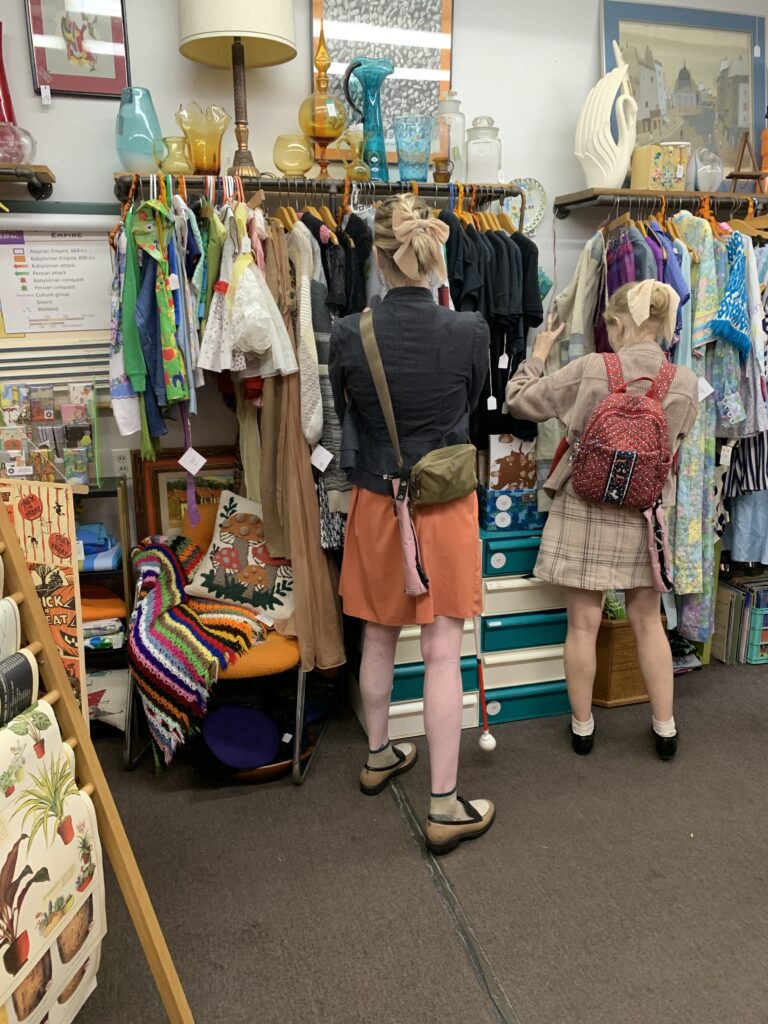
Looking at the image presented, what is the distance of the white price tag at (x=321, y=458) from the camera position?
2.46m

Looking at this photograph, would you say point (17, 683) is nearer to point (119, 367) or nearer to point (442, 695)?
point (442, 695)

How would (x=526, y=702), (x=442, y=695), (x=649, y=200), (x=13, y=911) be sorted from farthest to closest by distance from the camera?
1. (x=649, y=200)
2. (x=526, y=702)
3. (x=442, y=695)
4. (x=13, y=911)

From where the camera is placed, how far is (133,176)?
2.40 m

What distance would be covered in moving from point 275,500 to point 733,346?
174 cm

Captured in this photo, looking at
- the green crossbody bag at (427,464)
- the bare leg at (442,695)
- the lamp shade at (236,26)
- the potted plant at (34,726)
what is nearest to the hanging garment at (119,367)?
the lamp shade at (236,26)

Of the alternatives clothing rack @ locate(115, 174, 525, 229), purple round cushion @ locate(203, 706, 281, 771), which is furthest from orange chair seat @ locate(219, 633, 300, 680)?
clothing rack @ locate(115, 174, 525, 229)

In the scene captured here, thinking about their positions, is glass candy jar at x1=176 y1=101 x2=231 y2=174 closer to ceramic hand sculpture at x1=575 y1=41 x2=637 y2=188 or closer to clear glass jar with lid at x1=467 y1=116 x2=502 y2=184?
clear glass jar with lid at x1=467 y1=116 x2=502 y2=184

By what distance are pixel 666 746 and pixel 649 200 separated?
202cm

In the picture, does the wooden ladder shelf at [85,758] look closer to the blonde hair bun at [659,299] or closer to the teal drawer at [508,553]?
the teal drawer at [508,553]

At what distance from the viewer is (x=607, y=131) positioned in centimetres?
295

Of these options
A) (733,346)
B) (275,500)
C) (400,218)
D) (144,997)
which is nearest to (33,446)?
(275,500)

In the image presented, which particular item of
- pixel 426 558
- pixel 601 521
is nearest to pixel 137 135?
pixel 426 558

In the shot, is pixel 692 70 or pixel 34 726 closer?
pixel 34 726

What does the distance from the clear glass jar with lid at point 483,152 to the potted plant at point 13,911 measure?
2.56m
